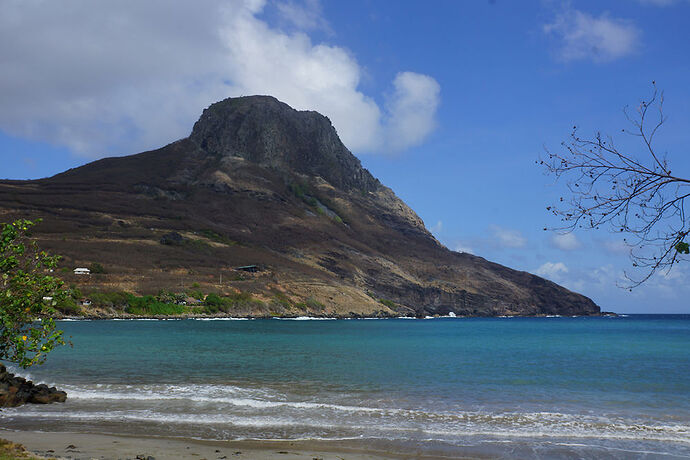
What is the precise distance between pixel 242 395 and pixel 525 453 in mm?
14034

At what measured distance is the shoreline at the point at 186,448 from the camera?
14.8m

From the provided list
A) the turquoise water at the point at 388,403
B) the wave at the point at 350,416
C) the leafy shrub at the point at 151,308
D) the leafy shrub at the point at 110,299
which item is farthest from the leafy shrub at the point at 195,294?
the wave at the point at 350,416

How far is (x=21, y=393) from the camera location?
22391mm

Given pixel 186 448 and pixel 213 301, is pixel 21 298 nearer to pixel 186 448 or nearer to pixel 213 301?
pixel 186 448

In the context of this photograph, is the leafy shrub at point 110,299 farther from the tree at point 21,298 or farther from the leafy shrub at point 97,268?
the tree at point 21,298

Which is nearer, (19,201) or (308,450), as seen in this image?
(308,450)

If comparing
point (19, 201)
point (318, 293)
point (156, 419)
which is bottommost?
point (156, 419)

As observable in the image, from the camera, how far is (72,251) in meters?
149

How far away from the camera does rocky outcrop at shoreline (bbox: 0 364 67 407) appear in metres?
21.7

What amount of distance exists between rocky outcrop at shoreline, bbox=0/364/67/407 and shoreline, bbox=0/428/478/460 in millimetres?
4737

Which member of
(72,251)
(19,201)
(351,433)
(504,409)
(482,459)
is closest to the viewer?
(482,459)

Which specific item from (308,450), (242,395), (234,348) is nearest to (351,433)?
(308,450)

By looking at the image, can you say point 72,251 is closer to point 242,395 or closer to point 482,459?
point 242,395

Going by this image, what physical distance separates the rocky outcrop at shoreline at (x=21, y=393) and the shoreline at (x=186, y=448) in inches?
187
